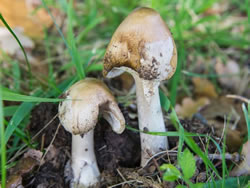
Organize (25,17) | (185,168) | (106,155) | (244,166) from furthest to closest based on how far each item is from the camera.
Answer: (25,17) < (106,155) < (244,166) < (185,168)

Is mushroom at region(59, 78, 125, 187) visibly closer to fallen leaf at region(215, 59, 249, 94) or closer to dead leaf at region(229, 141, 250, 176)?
dead leaf at region(229, 141, 250, 176)

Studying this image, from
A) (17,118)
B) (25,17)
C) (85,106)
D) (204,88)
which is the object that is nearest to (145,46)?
(85,106)

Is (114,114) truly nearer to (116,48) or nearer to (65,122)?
(65,122)

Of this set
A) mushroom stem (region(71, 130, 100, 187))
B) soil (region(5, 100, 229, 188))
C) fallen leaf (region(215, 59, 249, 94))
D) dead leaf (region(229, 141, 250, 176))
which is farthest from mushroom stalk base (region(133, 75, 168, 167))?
fallen leaf (region(215, 59, 249, 94))

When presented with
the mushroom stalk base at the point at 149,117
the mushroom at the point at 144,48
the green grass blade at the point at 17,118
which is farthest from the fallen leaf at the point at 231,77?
the green grass blade at the point at 17,118

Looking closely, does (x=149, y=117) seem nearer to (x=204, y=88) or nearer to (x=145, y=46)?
(x=145, y=46)

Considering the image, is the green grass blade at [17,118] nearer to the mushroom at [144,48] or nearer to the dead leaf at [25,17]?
the mushroom at [144,48]

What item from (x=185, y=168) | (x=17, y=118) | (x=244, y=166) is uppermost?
(x=17, y=118)
